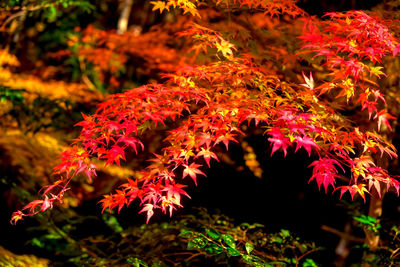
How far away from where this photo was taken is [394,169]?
20.8ft

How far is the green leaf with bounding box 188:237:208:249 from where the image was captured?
103 inches

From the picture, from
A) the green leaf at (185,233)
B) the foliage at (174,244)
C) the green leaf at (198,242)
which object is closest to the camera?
the green leaf at (198,242)

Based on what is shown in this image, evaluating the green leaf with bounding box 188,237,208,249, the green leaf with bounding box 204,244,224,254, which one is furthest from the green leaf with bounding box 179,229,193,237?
the green leaf with bounding box 204,244,224,254

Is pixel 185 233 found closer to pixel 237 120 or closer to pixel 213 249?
pixel 213 249

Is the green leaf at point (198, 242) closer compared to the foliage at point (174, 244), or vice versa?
the green leaf at point (198, 242)

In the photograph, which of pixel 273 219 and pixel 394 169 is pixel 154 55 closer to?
pixel 273 219

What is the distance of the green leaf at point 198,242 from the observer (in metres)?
2.61

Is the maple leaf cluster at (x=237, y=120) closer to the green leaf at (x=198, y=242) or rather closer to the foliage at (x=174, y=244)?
the green leaf at (x=198, y=242)

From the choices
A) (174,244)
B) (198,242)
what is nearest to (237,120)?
(198,242)

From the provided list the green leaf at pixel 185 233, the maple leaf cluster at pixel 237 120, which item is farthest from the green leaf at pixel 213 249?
the maple leaf cluster at pixel 237 120

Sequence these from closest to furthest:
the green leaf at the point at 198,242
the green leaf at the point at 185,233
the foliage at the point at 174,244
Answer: the green leaf at the point at 198,242, the green leaf at the point at 185,233, the foliage at the point at 174,244

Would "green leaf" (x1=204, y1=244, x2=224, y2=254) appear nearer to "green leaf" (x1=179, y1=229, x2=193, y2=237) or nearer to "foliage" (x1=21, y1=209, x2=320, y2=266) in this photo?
"green leaf" (x1=179, y1=229, x2=193, y2=237)

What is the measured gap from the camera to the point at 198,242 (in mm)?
2701

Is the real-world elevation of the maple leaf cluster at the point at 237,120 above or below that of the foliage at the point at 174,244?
above
